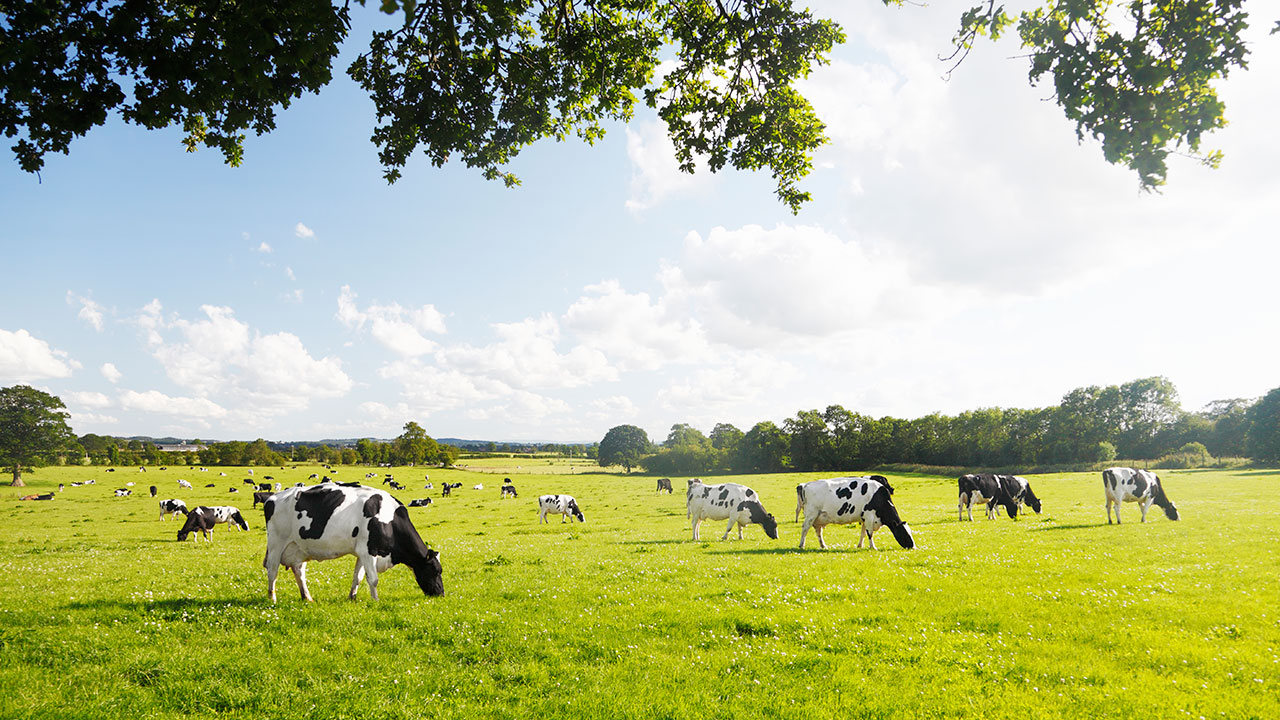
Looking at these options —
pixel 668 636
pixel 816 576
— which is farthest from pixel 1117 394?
pixel 668 636

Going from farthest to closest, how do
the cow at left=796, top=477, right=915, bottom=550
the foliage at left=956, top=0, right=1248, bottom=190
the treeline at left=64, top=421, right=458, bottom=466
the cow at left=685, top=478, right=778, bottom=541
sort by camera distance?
1. the treeline at left=64, top=421, right=458, bottom=466
2. the cow at left=685, top=478, right=778, bottom=541
3. the cow at left=796, top=477, right=915, bottom=550
4. the foliage at left=956, top=0, right=1248, bottom=190

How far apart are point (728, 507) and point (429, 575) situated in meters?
14.1

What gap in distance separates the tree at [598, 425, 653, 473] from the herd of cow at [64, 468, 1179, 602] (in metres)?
87.4

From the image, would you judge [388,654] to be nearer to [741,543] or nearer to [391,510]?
[391,510]

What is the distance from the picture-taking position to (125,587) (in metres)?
12.4

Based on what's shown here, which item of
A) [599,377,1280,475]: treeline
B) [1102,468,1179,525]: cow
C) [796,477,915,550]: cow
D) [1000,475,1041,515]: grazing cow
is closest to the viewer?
[796,477,915,550]: cow

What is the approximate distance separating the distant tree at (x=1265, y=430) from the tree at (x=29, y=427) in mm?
165509

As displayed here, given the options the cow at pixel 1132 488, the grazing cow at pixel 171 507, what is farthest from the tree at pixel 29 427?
the cow at pixel 1132 488

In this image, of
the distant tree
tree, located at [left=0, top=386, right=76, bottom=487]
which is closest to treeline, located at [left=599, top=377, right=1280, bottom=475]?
the distant tree

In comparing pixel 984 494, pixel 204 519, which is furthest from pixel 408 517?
pixel 984 494

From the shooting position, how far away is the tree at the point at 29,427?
6794 centimetres

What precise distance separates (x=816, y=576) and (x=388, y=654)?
31.6ft

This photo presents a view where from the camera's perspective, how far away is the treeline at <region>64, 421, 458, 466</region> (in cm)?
11281

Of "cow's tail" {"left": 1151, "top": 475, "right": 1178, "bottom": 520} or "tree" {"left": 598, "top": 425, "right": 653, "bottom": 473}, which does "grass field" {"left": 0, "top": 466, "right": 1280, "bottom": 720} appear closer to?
"cow's tail" {"left": 1151, "top": 475, "right": 1178, "bottom": 520}
